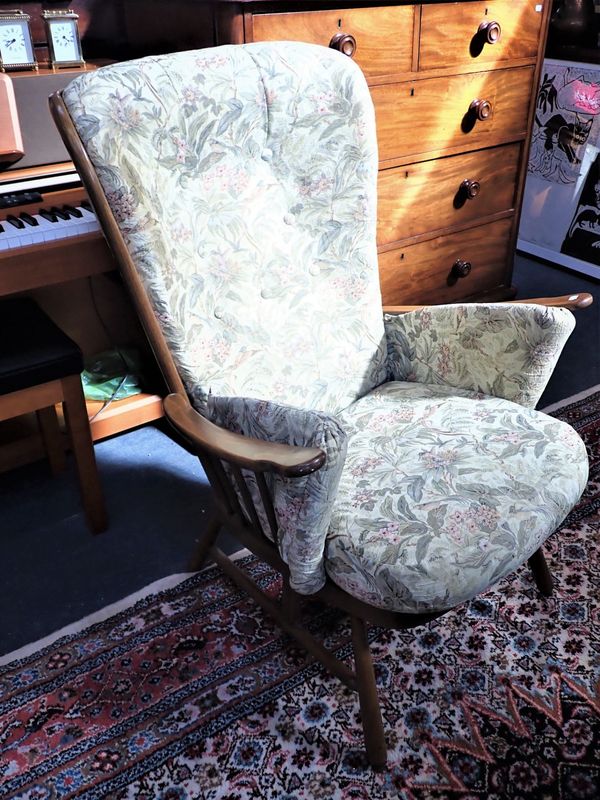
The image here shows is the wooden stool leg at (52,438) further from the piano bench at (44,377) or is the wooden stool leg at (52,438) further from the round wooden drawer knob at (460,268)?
the round wooden drawer knob at (460,268)

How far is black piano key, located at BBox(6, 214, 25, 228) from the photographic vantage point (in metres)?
1.64

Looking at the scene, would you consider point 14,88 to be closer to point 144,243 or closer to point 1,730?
point 144,243

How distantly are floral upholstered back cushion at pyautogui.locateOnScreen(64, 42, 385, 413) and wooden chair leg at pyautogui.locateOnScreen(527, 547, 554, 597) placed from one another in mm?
511

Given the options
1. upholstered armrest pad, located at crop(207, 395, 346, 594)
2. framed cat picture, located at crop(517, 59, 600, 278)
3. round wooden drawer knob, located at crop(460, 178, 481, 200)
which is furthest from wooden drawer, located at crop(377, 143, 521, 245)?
upholstered armrest pad, located at crop(207, 395, 346, 594)

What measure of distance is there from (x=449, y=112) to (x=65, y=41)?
108 centimetres

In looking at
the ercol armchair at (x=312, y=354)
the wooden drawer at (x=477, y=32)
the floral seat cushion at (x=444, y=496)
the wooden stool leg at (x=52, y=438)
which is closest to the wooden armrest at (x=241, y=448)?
the ercol armchair at (x=312, y=354)

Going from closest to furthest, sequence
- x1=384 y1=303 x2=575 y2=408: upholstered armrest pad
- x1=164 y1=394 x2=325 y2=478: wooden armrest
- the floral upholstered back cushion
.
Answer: x1=164 y1=394 x2=325 y2=478: wooden armrest < the floral upholstered back cushion < x1=384 y1=303 x2=575 y2=408: upholstered armrest pad

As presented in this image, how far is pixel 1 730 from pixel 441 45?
1973 millimetres

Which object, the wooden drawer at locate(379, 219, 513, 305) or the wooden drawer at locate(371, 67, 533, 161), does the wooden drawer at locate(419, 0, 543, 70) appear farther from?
the wooden drawer at locate(379, 219, 513, 305)

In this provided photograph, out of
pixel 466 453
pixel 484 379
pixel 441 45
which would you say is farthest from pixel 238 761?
pixel 441 45

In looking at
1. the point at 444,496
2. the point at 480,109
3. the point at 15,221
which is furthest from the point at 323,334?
the point at 480,109

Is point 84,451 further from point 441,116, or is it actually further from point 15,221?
point 441,116

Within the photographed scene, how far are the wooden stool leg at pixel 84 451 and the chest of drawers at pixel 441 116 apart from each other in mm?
865

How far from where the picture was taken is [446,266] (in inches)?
99.5
